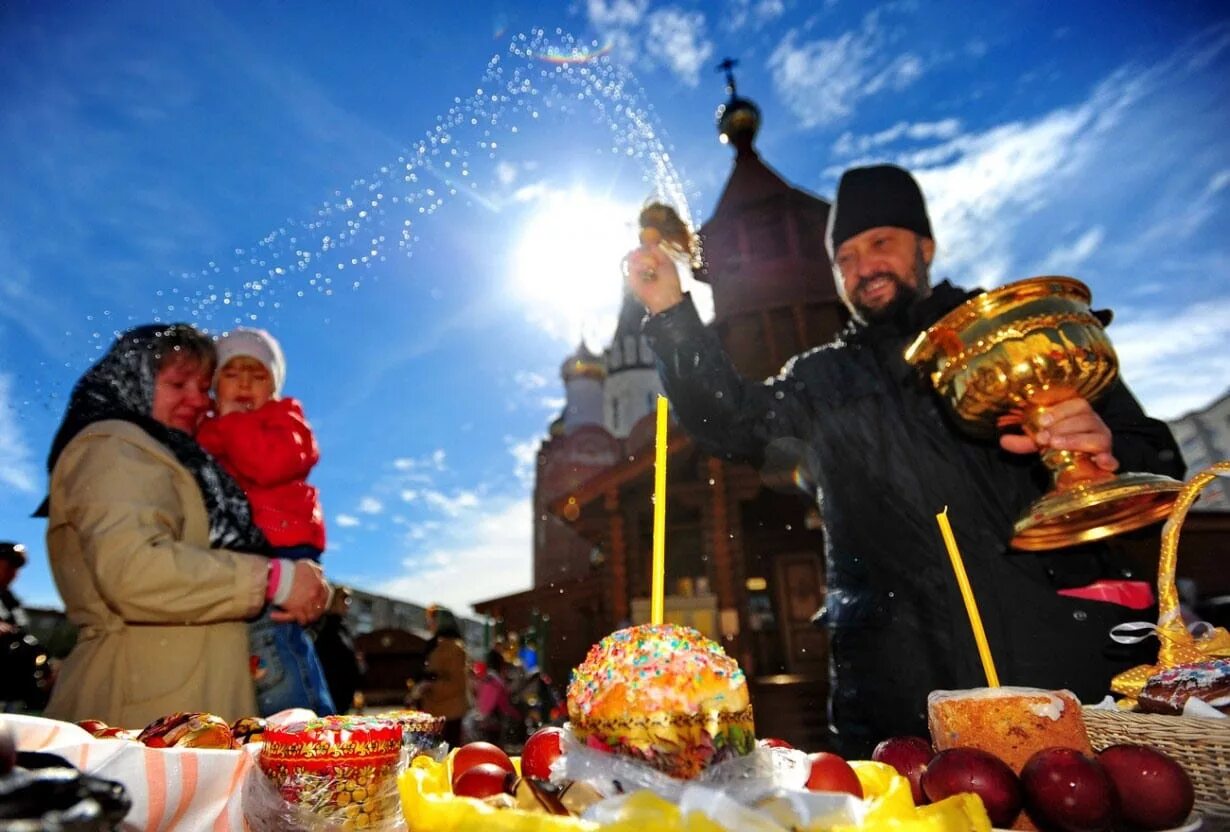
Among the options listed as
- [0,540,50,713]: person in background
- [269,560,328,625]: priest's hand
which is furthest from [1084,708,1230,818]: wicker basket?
[0,540,50,713]: person in background

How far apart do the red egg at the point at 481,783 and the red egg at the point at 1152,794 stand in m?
1.19

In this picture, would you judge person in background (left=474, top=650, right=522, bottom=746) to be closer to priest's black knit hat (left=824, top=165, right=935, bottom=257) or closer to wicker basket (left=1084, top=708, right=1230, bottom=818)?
priest's black knit hat (left=824, top=165, right=935, bottom=257)

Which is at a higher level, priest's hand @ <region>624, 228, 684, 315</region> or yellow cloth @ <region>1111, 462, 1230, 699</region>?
priest's hand @ <region>624, 228, 684, 315</region>

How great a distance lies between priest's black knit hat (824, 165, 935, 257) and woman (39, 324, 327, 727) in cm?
318

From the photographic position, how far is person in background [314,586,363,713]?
4.09m

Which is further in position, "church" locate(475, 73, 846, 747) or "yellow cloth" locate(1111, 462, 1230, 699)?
A: "church" locate(475, 73, 846, 747)

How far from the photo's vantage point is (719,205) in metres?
21.8

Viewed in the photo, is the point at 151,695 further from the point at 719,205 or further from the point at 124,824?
the point at 719,205

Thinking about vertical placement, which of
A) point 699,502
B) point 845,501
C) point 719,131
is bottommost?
point 845,501

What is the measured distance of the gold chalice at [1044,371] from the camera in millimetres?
2014

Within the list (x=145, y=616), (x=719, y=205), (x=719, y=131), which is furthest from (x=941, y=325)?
(x=719, y=131)

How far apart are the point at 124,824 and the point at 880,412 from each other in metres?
2.98

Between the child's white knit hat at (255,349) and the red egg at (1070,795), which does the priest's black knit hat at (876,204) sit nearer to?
the red egg at (1070,795)

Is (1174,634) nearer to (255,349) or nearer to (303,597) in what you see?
(303,597)
